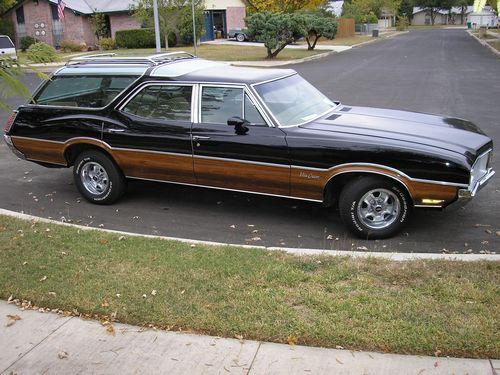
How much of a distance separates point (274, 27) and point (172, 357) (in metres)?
27.7

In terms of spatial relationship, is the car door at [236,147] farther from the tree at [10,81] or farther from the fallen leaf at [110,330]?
the tree at [10,81]

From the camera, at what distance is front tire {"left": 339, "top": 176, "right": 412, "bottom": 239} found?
5.54 meters

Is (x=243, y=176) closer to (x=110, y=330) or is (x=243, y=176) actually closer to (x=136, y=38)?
(x=110, y=330)

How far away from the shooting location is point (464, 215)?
635cm

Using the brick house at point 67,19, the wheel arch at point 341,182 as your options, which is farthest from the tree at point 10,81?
the brick house at point 67,19

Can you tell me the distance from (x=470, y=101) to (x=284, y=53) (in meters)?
21.3

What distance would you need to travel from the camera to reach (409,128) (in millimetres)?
5996

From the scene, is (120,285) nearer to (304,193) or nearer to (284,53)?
(304,193)

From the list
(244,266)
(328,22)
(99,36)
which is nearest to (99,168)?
(244,266)

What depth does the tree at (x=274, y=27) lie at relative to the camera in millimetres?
29281

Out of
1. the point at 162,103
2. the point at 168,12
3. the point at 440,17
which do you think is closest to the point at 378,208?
the point at 162,103

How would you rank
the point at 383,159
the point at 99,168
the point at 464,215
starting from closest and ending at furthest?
the point at 383,159, the point at 464,215, the point at 99,168

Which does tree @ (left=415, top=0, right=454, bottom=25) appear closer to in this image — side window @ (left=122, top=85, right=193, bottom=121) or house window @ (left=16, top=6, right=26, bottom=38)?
house window @ (left=16, top=6, right=26, bottom=38)

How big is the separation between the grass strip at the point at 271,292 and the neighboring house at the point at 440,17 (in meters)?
112
